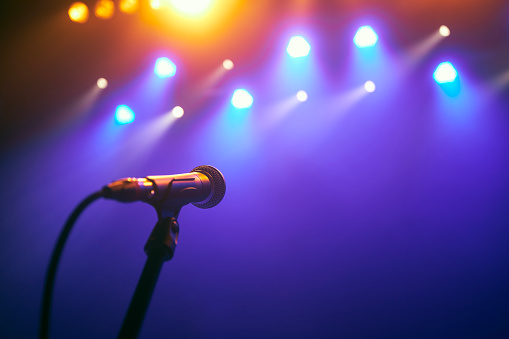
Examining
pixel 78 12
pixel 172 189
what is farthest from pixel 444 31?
pixel 78 12

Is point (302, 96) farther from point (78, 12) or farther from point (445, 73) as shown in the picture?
point (78, 12)

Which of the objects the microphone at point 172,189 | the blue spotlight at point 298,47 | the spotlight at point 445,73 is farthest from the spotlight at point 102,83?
the spotlight at point 445,73

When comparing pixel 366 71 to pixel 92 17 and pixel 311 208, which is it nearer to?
pixel 311 208

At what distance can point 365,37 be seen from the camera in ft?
11.1

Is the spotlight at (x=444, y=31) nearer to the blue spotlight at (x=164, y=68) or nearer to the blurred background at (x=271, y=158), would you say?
the blurred background at (x=271, y=158)

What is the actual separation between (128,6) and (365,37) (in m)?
2.47

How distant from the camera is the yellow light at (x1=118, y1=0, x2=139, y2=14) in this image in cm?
343

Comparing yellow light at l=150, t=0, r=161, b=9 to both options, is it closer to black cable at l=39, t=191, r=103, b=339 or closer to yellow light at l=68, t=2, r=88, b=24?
yellow light at l=68, t=2, r=88, b=24

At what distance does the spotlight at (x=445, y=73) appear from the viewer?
3260 mm

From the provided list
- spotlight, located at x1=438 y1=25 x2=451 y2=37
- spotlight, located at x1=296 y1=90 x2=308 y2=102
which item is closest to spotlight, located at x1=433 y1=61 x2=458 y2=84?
spotlight, located at x1=438 y1=25 x2=451 y2=37

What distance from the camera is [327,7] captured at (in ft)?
10.5

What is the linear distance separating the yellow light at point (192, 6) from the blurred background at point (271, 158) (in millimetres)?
13

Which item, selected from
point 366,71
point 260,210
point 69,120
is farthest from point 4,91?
point 366,71

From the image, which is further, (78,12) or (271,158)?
(271,158)
